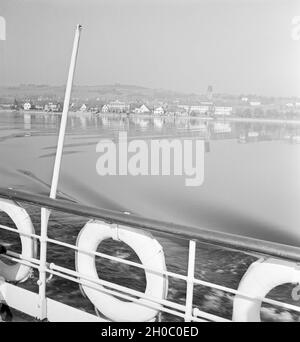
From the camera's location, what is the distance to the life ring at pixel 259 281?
3.04ft

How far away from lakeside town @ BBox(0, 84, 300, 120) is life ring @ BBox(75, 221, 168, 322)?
1.77 ft

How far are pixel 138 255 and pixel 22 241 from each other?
1.61ft

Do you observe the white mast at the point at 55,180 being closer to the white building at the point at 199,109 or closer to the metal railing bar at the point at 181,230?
the metal railing bar at the point at 181,230

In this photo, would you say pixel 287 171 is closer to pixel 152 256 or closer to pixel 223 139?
pixel 223 139

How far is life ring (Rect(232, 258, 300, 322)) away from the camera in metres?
0.93

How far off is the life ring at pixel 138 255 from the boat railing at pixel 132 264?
25mm

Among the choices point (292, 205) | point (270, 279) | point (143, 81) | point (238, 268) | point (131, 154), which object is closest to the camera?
point (270, 279)

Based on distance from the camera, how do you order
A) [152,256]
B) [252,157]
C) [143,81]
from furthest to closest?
[143,81]
[252,157]
[152,256]

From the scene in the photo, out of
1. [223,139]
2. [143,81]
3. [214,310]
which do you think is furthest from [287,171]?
[214,310]

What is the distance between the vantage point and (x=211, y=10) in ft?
4.94

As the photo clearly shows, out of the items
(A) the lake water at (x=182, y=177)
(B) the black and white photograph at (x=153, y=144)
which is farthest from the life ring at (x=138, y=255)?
(A) the lake water at (x=182, y=177)

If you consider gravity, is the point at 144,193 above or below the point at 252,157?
below

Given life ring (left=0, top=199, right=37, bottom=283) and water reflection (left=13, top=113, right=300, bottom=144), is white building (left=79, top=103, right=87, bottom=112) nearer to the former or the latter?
water reflection (left=13, top=113, right=300, bottom=144)

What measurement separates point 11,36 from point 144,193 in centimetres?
112
